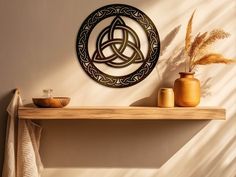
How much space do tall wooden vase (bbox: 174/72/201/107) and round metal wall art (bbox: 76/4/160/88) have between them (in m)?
0.20

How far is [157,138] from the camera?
6.45 ft

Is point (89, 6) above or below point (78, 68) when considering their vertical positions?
above

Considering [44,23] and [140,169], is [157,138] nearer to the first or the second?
[140,169]

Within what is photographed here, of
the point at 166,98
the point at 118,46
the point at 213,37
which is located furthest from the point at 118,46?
the point at 213,37

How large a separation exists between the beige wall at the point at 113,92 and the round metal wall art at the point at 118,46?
0.12 feet

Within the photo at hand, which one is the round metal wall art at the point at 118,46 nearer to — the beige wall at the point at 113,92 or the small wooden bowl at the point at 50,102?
the beige wall at the point at 113,92

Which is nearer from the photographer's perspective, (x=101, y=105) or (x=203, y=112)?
(x=203, y=112)

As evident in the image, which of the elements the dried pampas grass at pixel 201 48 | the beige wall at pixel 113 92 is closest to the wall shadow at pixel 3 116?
the beige wall at pixel 113 92

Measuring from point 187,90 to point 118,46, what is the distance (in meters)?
0.46

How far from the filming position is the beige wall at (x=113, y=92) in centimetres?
194

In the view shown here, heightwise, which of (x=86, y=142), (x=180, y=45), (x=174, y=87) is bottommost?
(x=86, y=142)

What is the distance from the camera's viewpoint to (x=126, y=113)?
177 cm

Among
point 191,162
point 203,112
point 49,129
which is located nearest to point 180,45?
point 203,112

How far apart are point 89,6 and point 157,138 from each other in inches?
33.2
